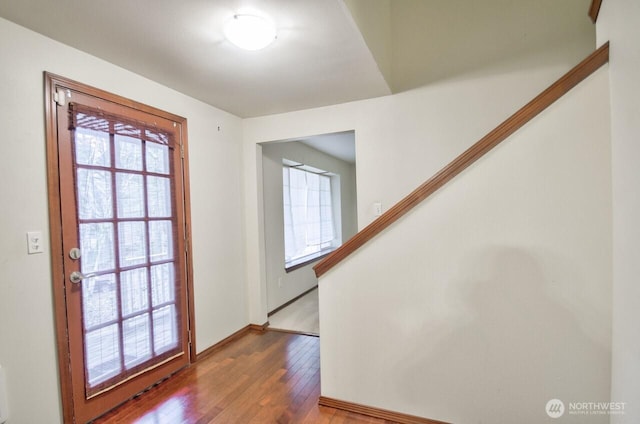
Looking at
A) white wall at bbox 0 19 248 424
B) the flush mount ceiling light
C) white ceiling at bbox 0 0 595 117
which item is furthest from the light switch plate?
the flush mount ceiling light

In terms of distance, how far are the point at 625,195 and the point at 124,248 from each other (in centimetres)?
270

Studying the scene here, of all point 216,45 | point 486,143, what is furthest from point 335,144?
point 486,143

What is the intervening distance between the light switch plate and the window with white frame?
277 cm

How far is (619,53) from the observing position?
1116mm

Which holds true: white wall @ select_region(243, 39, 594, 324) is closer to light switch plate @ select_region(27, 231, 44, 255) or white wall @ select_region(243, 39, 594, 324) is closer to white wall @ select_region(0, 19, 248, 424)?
white wall @ select_region(0, 19, 248, 424)

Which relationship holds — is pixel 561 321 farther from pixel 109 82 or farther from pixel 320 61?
pixel 109 82

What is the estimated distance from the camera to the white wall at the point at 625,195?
99 centimetres

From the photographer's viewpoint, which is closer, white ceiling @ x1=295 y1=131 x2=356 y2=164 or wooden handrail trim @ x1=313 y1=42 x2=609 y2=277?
wooden handrail trim @ x1=313 y1=42 x2=609 y2=277

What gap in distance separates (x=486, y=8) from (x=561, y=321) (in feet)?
8.23

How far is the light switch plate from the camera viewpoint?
1.53 metres

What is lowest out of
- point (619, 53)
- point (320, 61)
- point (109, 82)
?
point (619, 53)

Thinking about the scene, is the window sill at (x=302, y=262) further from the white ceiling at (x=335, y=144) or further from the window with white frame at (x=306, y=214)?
the white ceiling at (x=335, y=144)

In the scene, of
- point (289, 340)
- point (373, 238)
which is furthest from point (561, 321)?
point (289, 340)

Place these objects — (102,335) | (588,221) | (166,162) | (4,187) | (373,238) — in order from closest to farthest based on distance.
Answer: (588,221), (4,187), (373,238), (102,335), (166,162)
